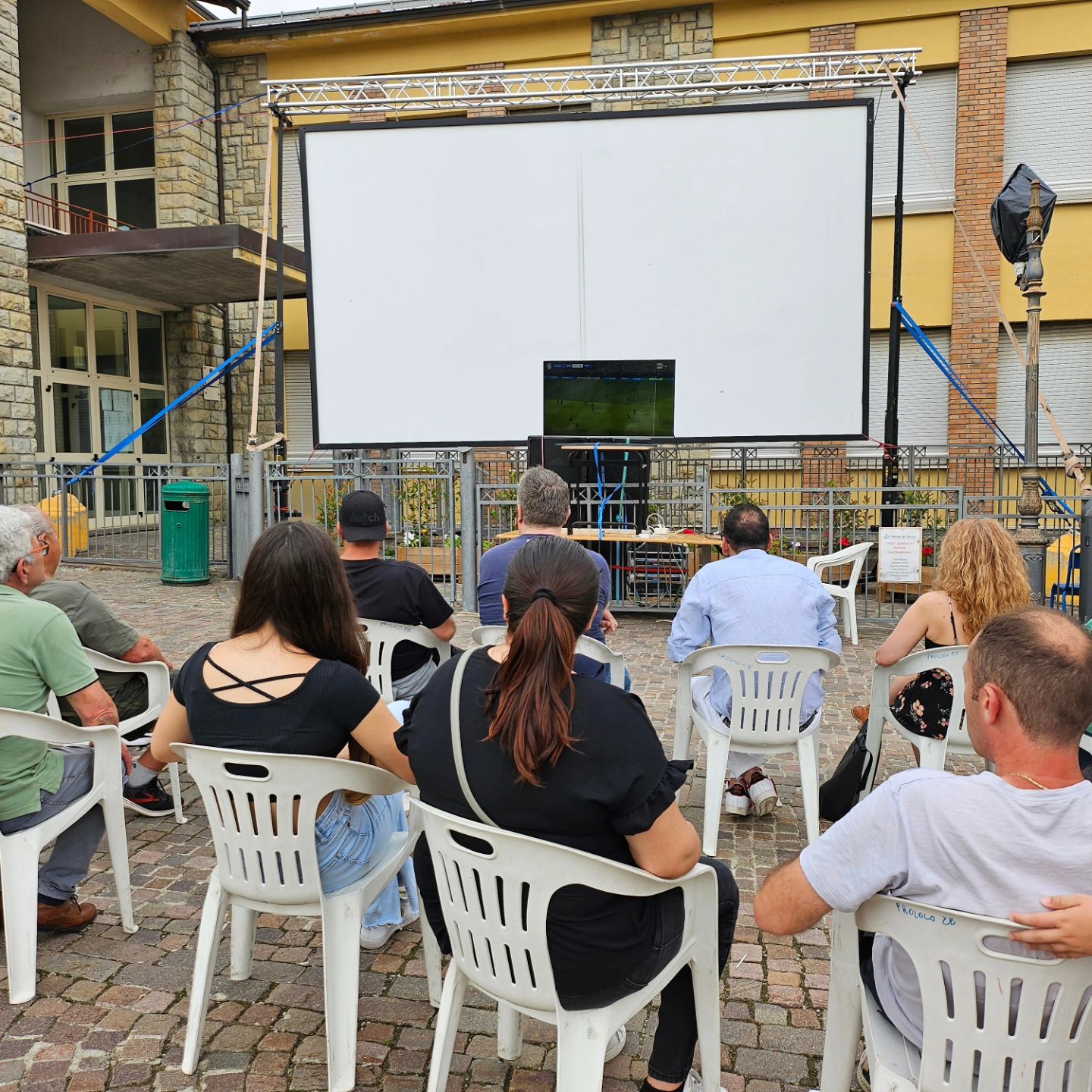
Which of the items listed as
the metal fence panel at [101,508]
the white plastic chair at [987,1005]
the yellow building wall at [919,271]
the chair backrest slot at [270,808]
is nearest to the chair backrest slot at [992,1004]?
the white plastic chair at [987,1005]

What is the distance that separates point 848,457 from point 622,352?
4.66 m

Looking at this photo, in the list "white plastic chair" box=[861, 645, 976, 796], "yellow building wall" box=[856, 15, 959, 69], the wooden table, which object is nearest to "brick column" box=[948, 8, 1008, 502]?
"yellow building wall" box=[856, 15, 959, 69]

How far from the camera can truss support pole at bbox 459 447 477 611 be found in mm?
9141

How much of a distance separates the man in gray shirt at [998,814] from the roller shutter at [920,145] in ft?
45.0

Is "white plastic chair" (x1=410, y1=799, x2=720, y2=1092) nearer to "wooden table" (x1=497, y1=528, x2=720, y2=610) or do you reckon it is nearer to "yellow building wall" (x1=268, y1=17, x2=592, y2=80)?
"wooden table" (x1=497, y1=528, x2=720, y2=610)

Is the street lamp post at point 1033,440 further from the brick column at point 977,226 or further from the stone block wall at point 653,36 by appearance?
the stone block wall at point 653,36

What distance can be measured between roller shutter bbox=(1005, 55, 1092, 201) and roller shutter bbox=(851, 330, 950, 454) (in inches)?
98.3

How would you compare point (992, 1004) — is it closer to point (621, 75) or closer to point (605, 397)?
point (605, 397)

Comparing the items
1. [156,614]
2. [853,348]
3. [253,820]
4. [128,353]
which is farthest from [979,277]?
[253,820]

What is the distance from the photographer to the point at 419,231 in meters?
11.1

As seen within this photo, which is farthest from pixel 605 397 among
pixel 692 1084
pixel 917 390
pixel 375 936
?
pixel 692 1084

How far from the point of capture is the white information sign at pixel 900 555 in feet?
27.1

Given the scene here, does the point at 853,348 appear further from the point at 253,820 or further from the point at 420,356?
the point at 253,820

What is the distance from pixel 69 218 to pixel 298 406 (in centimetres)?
475
